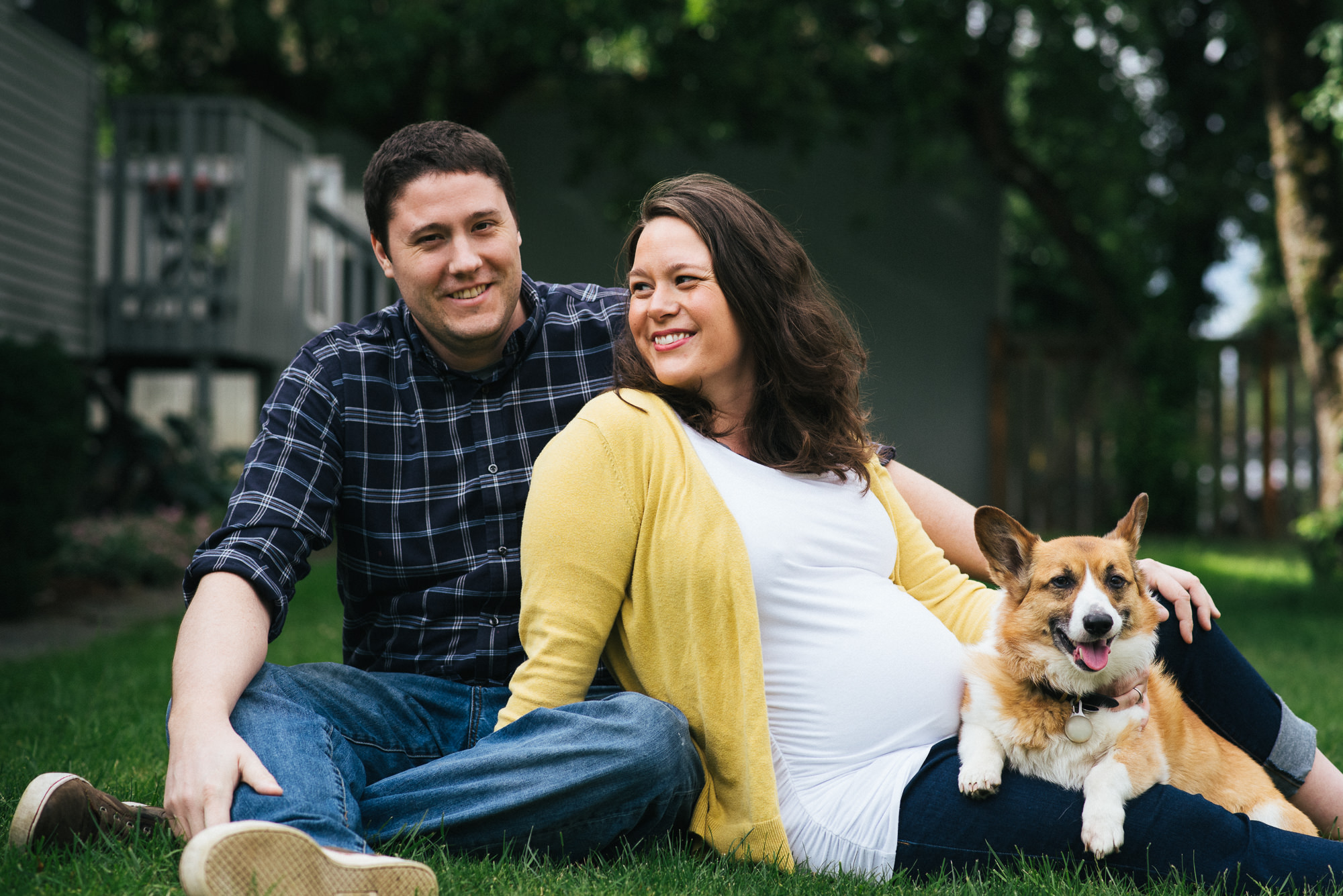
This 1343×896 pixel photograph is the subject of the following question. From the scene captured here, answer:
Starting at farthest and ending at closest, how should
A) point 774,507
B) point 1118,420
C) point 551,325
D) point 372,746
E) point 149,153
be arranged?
point 1118,420 < point 149,153 < point 551,325 < point 372,746 < point 774,507

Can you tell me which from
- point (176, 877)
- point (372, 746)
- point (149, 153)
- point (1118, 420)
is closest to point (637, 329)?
point (372, 746)

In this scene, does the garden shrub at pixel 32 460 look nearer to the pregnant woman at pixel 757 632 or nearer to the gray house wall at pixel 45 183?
the gray house wall at pixel 45 183

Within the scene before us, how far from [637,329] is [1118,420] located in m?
9.86

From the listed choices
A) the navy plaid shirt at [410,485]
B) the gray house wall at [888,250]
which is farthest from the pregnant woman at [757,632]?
the gray house wall at [888,250]

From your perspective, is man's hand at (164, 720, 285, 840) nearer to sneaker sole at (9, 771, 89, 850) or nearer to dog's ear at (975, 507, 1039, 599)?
sneaker sole at (9, 771, 89, 850)

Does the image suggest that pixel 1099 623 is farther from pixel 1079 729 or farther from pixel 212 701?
pixel 212 701

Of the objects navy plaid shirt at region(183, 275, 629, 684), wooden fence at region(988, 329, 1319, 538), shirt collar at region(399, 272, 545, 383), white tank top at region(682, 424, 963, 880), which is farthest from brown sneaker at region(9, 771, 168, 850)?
wooden fence at region(988, 329, 1319, 538)

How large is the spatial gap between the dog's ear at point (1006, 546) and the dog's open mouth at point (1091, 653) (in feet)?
0.63

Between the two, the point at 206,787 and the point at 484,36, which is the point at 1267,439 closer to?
the point at 484,36

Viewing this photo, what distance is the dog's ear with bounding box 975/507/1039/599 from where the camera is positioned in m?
2.46

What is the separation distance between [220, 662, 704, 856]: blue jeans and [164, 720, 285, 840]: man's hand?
0.03 metres

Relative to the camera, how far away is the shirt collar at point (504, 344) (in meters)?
2.69

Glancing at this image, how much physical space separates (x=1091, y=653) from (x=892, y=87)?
9921 millimetres

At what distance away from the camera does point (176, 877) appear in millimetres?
2066
